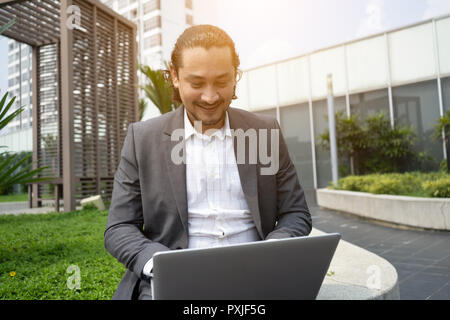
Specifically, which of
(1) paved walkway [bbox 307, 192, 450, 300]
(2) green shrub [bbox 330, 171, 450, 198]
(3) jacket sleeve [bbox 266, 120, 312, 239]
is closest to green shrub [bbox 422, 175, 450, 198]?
(2) green shrub [bbox 330, 171, 450, 198]

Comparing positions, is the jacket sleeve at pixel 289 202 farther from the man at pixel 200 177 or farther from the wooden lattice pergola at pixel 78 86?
the wooden lattice pergola at pixel 78 86

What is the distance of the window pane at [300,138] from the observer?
1448 centimetres

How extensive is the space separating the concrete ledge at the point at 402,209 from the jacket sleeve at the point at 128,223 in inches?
231

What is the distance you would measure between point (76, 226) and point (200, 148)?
5.12 m

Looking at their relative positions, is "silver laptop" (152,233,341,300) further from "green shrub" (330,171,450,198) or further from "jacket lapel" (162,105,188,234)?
"green shrub" (330,171,450,198)

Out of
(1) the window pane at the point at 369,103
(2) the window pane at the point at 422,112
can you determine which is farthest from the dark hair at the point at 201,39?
(1) the window pane at the point at 369,103

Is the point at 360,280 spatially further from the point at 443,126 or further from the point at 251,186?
the point at 443,126

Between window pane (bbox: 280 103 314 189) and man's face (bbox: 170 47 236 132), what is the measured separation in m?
13.0

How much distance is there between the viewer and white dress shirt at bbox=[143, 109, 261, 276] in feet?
5.32

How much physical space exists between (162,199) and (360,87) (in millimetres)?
12862

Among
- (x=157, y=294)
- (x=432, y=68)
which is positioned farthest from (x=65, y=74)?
(x=432, y=68)

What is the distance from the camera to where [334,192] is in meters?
9.41

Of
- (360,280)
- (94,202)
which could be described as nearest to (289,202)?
(360,280)
